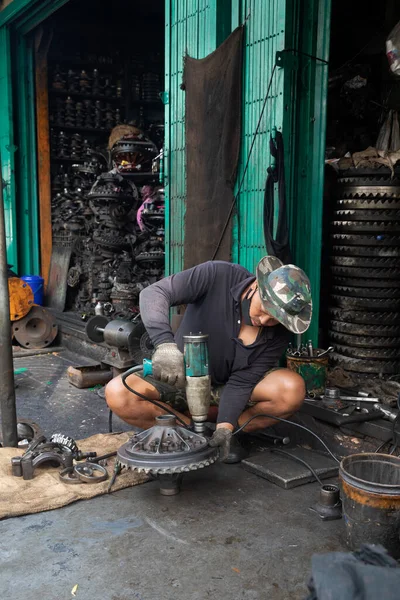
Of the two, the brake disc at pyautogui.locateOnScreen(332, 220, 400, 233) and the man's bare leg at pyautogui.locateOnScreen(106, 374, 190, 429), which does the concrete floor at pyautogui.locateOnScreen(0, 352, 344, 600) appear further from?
the brake disc at pyautogui.locateOnScreen(332, 220, 400, 233)

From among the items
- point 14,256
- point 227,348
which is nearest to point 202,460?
point 227,348

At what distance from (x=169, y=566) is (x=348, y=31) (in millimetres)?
6205

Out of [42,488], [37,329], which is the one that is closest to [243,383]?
[42,488]

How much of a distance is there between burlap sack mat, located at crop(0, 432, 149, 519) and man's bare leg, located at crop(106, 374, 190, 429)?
1.06 feet

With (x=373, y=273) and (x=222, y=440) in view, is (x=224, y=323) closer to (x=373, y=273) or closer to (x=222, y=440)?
(x=222, y=440)

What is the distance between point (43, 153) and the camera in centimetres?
924

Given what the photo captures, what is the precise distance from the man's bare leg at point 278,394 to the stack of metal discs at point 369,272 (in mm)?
1209

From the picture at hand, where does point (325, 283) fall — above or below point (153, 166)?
below

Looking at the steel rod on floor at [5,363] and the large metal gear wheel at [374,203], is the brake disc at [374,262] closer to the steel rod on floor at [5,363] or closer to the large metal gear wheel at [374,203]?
the large metal gear wheel at [374,203]

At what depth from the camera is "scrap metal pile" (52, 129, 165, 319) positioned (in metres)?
6.64

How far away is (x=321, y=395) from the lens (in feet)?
12.3

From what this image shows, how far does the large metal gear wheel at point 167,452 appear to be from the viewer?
2.58m

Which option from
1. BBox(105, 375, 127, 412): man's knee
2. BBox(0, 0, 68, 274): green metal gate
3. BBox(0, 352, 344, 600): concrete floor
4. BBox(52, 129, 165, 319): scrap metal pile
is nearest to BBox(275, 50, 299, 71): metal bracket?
BBox(105, 375, 127, 412): man's knee

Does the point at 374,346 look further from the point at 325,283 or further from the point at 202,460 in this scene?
the point at 202,460
